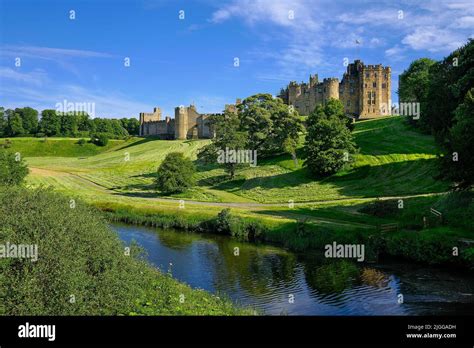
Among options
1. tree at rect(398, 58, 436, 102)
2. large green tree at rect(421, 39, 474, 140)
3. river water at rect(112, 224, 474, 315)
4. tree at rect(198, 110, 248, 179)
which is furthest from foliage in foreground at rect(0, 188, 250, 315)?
tree at rect(398, 58, 436, 102)

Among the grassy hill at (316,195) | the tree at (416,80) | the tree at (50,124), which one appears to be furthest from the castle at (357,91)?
the tree at (50,124)

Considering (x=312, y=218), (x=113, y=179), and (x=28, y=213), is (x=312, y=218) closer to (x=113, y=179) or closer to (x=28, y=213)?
(x=28, y=213)

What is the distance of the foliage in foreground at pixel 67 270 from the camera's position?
15688mm

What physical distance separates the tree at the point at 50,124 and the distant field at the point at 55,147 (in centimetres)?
1652

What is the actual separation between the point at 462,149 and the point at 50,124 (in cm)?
15325

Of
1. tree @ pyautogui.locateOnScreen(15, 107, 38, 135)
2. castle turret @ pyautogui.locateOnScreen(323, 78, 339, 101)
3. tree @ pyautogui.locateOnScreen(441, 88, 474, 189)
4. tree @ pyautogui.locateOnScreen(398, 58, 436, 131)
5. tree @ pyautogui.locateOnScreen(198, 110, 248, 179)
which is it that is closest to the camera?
tree @ pyautogui.locateOnScreen(441, 88, 474, 189)

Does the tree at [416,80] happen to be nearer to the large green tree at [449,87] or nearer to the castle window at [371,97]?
the castle window at [371,97]

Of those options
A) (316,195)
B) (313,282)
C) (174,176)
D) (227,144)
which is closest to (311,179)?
(316,195)

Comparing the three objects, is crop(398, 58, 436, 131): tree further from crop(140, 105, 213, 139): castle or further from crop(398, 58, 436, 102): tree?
crop(140, 105, 213, 139): castle

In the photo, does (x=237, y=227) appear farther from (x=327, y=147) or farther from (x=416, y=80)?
(x=416, y=80)

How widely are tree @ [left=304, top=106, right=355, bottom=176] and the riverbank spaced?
68.9 ft

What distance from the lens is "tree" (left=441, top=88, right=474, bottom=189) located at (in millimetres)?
33625

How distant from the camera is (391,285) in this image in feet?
90.2
